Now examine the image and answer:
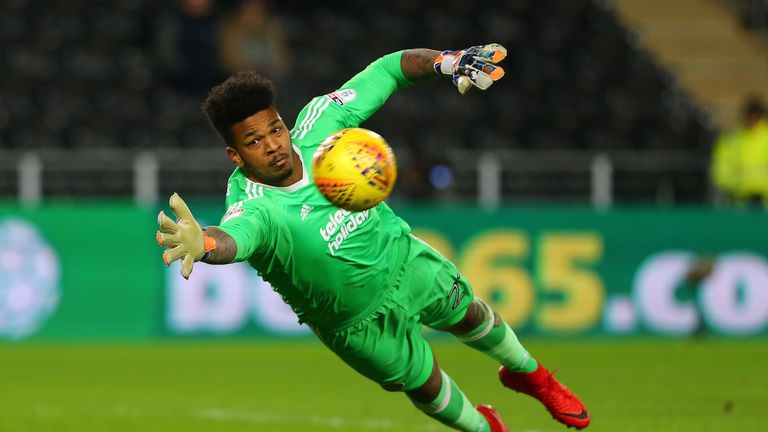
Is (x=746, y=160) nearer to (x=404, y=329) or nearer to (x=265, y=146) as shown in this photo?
(x=404, y=329)

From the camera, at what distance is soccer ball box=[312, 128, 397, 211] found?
632 centimetres

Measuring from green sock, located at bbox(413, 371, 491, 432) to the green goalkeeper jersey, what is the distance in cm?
58

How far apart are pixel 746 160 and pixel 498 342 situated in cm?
1061

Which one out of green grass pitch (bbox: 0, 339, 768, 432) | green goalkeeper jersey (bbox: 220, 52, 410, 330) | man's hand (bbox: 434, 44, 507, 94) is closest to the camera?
green goalkeeper jersey (bbox: 220, 52, 410, 330)

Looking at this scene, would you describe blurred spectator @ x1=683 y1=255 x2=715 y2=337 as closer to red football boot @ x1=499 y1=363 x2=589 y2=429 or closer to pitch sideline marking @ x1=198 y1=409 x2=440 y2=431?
pitch sideline marking @ x1=198 y1=409 x2=440 y2=431

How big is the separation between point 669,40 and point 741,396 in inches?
547

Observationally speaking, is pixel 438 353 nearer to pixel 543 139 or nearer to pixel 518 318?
pixel 518 318

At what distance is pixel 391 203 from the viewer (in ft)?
56.1

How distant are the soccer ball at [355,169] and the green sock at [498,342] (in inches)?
54.8

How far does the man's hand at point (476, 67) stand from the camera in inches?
276

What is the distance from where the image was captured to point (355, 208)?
654cm

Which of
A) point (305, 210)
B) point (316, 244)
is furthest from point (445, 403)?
point (305, 210)

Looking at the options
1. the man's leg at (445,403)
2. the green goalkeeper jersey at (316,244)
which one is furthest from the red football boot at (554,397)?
the green goalkeeper jersey at (316,244)

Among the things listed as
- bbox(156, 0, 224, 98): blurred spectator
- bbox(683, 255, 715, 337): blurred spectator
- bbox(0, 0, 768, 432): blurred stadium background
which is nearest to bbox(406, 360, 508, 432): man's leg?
bbox(0, 0, 768, 432): blurred stadium background
